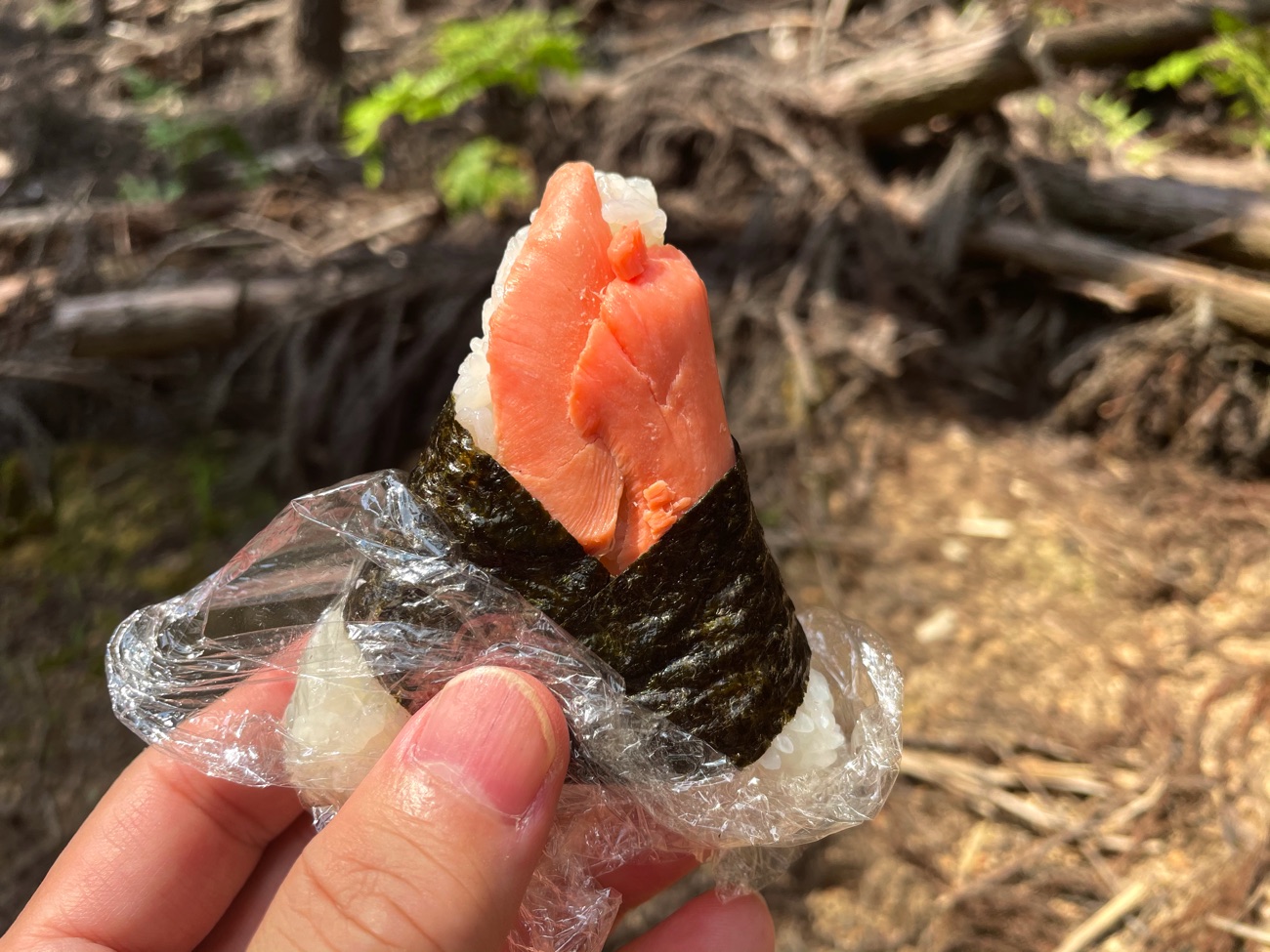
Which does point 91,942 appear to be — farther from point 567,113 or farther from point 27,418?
point 567,113

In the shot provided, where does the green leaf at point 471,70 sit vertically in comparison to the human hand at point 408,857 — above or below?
above

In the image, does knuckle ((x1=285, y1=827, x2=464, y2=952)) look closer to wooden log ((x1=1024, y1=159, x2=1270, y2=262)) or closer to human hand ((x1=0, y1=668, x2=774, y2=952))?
human hand ((x1=0, y1=668, x2=774, y2=952))

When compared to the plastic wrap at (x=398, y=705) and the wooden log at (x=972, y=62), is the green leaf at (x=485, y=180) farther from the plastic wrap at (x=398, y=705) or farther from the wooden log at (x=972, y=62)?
the plastic wrap at (x=398, y=705)

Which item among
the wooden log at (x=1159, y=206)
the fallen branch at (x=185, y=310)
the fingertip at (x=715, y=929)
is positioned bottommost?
the fingertip at (x=715, y=929)

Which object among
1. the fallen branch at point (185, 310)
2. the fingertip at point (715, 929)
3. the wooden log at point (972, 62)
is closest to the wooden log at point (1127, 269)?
the wooden log at point (972, 62)

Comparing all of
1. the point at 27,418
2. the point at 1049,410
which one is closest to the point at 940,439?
the point at 1049,410

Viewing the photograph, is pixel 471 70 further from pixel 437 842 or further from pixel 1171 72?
pixel 437 842

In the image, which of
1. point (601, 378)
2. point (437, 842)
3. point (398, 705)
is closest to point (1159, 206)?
point (601, 378)
